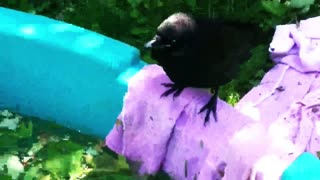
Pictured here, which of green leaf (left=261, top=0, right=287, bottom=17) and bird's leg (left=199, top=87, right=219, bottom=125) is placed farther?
green leaf (left=261, top=0, right=287, bottom=17)

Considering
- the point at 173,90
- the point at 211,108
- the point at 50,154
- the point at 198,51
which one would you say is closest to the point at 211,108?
the point at 211,108

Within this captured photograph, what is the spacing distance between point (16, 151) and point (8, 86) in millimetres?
431

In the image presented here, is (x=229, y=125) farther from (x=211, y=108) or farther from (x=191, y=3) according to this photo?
(x=191, y=3)

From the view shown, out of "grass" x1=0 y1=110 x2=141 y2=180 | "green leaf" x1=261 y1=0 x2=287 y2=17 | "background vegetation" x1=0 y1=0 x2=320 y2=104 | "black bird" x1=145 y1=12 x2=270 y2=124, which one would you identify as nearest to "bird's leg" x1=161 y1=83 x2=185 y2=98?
"black bird" x1=145 y1=12 x2=270 y2=124

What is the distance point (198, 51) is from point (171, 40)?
12cm

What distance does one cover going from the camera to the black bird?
108 inches

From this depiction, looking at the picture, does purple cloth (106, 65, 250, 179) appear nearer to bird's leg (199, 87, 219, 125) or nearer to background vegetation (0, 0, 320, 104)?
bird's leg (199, 87, 219, 125)

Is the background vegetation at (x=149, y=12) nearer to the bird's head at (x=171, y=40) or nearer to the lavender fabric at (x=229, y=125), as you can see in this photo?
the lavender fabric at (x=229, y=125)

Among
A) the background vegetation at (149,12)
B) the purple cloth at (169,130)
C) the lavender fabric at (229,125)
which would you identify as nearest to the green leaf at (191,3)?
Answer: the background vegetation at (149,12)

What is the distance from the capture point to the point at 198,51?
2.79m

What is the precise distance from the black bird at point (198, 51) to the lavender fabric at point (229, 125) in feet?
0.19

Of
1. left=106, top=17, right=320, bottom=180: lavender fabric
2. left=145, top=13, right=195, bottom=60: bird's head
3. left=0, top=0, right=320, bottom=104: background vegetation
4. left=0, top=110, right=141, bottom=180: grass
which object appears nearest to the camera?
left=145, top=13, right=195, bottom=60: bird's head

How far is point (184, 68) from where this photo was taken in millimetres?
2787

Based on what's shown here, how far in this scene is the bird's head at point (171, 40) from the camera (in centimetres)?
272
